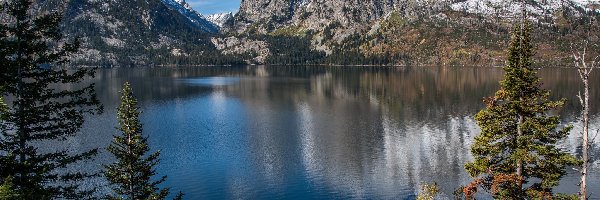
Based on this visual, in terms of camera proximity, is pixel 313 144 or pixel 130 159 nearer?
pixel 130 159

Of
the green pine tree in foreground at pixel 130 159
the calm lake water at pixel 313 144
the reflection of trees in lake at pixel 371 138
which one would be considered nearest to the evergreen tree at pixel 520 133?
the green pine tree in foreground at pixel 130 159

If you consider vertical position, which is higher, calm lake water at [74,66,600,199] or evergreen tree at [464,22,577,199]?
evergreen tree at [464,22,577,199]

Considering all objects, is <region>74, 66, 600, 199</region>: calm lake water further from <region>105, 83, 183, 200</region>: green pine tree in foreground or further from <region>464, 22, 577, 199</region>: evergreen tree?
<region>464, 22, 577, 199</region>: evergreen tree

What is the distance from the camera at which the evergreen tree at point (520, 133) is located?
32781 mm

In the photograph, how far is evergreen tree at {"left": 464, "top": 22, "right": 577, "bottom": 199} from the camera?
32.8 metres

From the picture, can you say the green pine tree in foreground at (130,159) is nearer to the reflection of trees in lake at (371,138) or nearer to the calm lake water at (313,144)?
the calm lake water at (313,144)

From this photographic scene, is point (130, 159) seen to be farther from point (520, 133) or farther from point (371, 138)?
point (371, 138)

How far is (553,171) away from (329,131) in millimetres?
82644

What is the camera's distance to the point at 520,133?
34.0 metres

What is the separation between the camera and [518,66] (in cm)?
3397

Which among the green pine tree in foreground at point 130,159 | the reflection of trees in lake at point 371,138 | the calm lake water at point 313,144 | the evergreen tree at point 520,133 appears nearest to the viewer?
the evergreen tree at point 520,133

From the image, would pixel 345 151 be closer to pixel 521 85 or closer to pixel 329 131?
pixel 329 131

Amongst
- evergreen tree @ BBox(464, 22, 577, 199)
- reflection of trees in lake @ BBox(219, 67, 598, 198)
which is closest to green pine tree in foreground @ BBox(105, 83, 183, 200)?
evergreen tree @ BBox(464, 22, 577, 199)

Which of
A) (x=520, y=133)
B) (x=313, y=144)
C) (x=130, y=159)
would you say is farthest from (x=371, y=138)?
(x=130, y=159)
